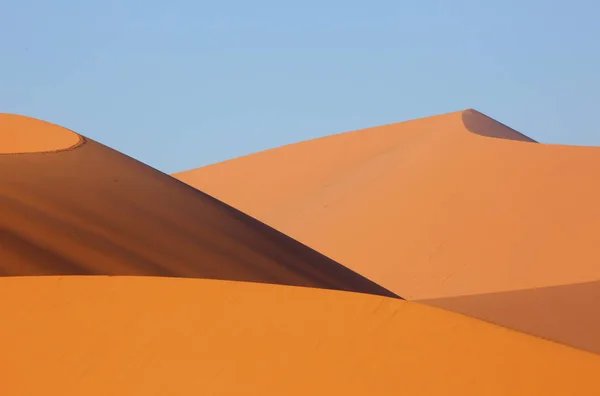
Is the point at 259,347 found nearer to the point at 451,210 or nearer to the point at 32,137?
the point at 32,137

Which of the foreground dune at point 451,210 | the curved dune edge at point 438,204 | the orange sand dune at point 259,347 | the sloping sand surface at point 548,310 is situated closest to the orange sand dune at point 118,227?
the sloping sand surface at point 548,310

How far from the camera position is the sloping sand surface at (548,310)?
14484 millimetres

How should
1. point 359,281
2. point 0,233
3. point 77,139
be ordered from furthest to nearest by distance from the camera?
point 77,139 → point 359,281 → point 0,233

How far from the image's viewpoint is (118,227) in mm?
10875

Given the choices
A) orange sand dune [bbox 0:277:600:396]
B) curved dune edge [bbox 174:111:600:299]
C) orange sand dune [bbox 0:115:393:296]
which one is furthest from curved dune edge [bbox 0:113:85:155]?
curved dune edge [bbox 174:111:600:299]

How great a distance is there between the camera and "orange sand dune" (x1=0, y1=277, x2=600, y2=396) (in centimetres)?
472

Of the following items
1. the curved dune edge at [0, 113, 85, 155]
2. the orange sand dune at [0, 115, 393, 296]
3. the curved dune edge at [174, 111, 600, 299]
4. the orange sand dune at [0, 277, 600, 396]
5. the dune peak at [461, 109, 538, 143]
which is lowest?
the orange sand dune at [0, 277, 600, 396]

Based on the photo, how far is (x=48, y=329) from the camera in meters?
5.53

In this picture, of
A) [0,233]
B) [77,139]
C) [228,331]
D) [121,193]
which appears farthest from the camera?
[77,139]

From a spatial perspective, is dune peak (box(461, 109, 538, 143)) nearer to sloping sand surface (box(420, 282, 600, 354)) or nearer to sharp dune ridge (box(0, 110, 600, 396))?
sharp dune ridge (box(0, 110, 600, 396))

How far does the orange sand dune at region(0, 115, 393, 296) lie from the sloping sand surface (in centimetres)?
287

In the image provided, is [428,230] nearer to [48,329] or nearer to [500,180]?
[500,180]

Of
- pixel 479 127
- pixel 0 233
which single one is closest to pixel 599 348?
pixel 0 233

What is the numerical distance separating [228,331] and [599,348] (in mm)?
9289
